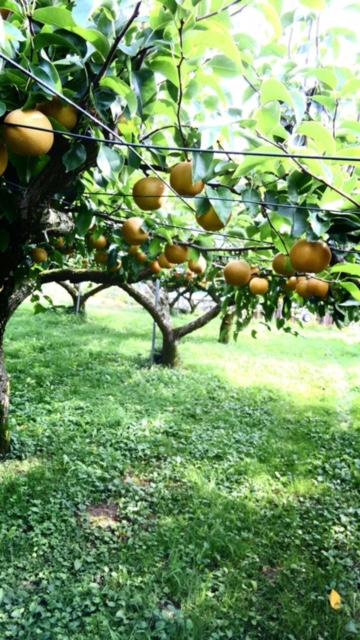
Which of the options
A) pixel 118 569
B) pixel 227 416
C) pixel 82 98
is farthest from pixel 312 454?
pixel 82 98

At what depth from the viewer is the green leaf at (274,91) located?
774mm

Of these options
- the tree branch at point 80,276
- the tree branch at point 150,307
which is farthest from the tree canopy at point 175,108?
the tree branch at point 150,307

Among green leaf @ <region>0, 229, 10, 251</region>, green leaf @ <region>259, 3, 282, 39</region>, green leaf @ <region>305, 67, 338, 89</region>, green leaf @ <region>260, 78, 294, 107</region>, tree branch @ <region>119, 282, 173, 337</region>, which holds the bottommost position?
tree branch @ <region>119, 282, 173, 337</region>

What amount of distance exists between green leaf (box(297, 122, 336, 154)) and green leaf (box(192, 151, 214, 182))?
0.16 m

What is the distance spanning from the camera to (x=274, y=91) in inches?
31.3

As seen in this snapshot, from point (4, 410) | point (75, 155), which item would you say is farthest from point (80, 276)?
point (75, 155)

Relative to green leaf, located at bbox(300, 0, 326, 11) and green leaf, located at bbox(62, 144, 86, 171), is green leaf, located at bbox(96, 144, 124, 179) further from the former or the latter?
green leaf, located at bbox(300, 0, 326, 11)

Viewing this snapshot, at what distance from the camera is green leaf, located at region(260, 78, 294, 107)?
774 millimetres

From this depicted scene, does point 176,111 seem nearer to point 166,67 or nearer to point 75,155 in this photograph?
point 166,67

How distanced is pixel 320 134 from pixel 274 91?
10 centimetres

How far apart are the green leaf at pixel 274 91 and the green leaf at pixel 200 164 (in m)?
0.13

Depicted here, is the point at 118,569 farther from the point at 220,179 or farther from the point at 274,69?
the point at 274,69

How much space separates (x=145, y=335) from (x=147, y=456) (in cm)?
517

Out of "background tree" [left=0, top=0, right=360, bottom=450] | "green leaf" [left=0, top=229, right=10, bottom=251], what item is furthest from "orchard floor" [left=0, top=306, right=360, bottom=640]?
"background tree" [left=0, top=0, right=360, bottom=450]
